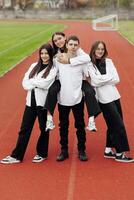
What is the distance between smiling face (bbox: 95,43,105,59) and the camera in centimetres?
780

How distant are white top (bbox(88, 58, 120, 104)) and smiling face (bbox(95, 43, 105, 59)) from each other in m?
0.16

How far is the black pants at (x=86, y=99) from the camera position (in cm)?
776

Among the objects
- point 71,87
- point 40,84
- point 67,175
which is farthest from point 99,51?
point 67,175

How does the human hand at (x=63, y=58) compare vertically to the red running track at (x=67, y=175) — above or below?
above

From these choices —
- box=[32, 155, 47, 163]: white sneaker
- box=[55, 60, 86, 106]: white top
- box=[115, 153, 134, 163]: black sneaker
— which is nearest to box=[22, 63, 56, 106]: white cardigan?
box=[55, 60, 86, 106]: white top

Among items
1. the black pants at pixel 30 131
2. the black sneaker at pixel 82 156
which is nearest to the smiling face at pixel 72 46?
the black pants at pixel 30 131

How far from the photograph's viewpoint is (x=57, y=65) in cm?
780

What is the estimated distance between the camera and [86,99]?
782cm

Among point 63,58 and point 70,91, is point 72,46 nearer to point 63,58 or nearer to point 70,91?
point 63,58

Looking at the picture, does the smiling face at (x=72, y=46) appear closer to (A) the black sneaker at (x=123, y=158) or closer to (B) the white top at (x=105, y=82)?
(B) the white top at (x=105, y=82)

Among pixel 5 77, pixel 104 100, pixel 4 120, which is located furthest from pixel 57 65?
pixel 5 77

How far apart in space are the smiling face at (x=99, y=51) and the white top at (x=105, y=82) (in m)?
0.16

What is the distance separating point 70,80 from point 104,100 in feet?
2.16

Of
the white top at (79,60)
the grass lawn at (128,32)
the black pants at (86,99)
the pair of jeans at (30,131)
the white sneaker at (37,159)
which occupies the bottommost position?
the grass lawn at (128,32)
